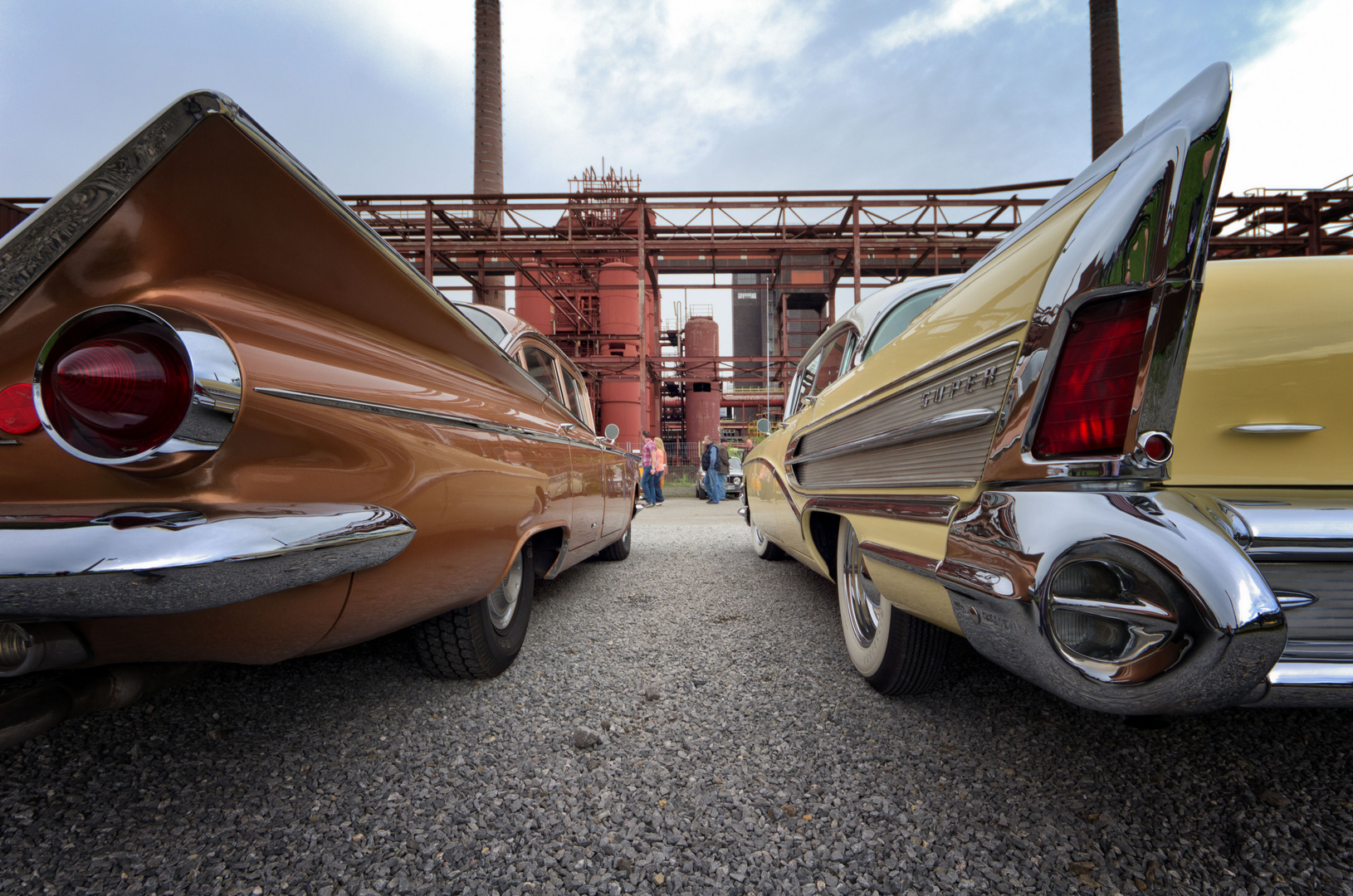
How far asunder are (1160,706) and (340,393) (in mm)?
1589

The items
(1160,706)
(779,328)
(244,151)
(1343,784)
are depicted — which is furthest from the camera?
(779,328)

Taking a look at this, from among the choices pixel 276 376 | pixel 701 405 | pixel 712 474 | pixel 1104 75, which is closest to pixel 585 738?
pixel 276 376

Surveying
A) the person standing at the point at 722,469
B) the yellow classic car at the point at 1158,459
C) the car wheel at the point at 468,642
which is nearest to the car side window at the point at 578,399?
the car wheel at the point at 468,642

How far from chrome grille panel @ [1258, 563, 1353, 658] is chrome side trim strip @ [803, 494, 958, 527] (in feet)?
1.63

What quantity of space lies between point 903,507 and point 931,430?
8.5 inches

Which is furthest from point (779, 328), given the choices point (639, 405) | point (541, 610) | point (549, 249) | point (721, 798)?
point (721, 798)

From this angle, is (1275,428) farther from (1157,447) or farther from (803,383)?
(803,383)

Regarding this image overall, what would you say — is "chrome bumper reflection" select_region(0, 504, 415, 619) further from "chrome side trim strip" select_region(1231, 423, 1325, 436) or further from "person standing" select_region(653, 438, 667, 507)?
"person standing" select_region(653, 438, 667, 507)

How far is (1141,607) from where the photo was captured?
2.81 feet

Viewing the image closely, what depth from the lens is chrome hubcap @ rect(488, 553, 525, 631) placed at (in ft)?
7.37

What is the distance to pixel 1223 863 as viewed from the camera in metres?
1.13

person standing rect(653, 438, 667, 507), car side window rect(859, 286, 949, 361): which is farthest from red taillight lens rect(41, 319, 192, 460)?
person standing rect(653, 438, 667, 507)

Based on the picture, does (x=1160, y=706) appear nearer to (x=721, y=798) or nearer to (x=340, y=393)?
(x=721, y=798)

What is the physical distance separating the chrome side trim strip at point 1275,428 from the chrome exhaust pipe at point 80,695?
84.8 inches
